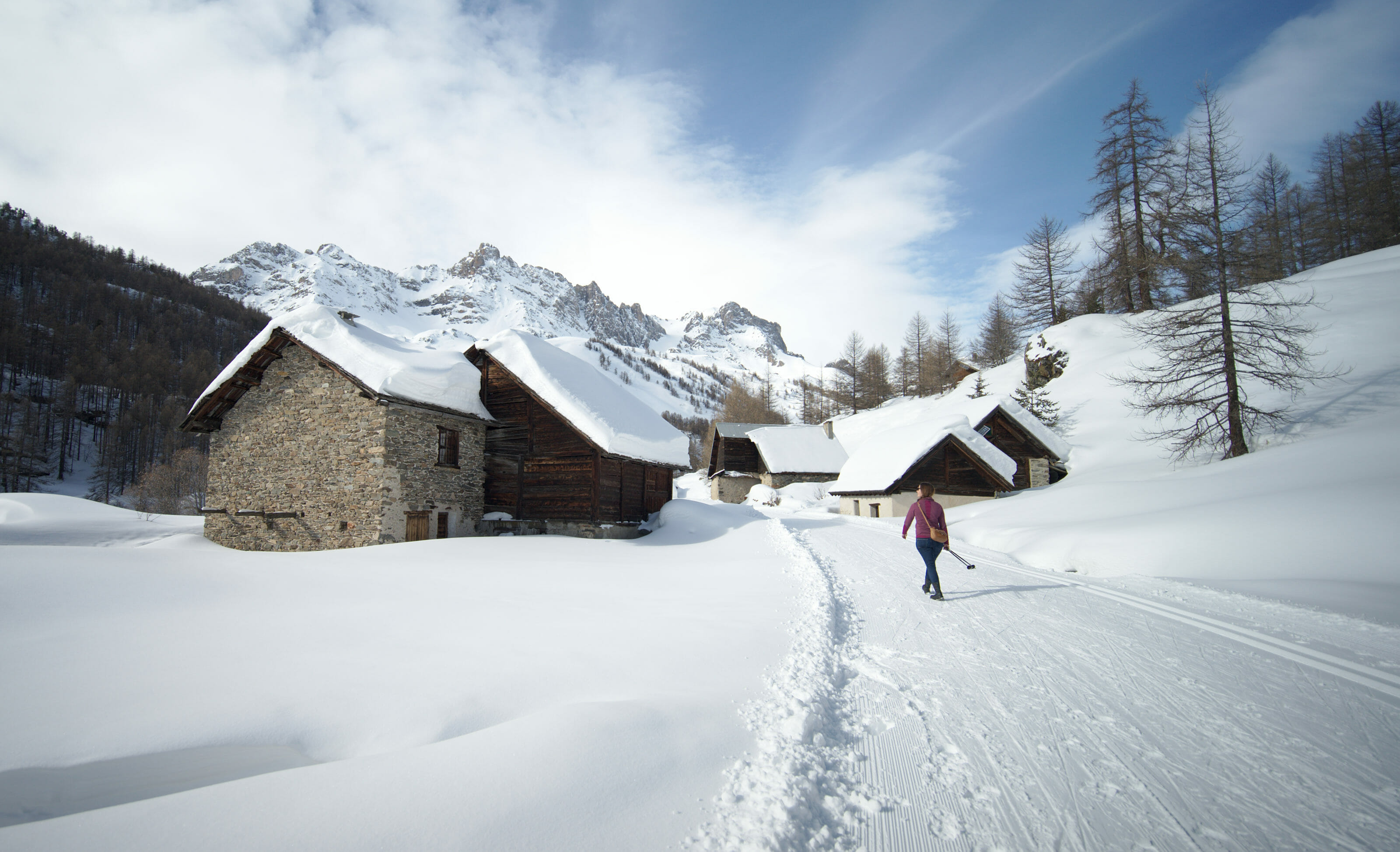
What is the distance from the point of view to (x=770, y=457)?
1646 inches

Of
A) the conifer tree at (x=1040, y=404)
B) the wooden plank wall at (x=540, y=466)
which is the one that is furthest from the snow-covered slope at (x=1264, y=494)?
the wooden plank wall at (x=540, y=466)

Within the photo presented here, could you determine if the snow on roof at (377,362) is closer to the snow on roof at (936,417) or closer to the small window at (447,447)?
the small window at (447,447)

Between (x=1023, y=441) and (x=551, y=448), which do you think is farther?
(x=1023, y=441)

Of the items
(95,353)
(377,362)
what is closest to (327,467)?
(377,362)

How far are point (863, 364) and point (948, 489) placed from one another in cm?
3591

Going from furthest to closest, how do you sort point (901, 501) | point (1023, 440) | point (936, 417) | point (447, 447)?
point (936, 417)
point (1023, 440)
point (901, 501)
point (447, 447)

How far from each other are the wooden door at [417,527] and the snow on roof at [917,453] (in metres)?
20.1

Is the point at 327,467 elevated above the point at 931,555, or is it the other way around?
the point at 327,467

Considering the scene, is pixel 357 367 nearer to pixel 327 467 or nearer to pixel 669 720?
pixel 327 467

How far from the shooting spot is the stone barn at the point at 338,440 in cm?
1505

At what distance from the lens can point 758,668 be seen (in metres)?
5.14

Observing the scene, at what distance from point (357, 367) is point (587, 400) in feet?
21.1

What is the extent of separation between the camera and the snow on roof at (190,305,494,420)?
49.2 ft

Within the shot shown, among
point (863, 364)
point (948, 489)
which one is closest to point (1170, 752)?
point (948, 489)
